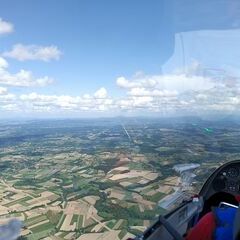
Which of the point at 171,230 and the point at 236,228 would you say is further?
the point at 171,230

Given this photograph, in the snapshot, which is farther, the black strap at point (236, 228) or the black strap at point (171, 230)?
the black strap at point (171, 230)

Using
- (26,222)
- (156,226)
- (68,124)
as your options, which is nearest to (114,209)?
(26,222)

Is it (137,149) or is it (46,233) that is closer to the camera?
(46,233)

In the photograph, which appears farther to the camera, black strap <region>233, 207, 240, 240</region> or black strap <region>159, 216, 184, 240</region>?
black strap <region>159, 216, 184, 240</region>

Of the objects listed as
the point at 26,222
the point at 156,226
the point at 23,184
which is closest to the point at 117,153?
the point at 23,184

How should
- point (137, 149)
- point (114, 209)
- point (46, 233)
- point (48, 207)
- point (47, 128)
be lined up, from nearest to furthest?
point (46, 233)
point (114, 209)
point (48, 207)
point (137, 149)
point (47, 128)

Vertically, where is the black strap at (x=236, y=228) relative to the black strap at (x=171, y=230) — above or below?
above

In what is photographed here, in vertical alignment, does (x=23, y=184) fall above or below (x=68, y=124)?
below

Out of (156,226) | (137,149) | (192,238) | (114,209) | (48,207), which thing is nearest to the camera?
(192,238)

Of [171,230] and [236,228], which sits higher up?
[236,228]

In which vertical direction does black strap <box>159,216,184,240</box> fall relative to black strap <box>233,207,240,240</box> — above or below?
below

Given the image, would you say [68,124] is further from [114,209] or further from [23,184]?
[114,209]
